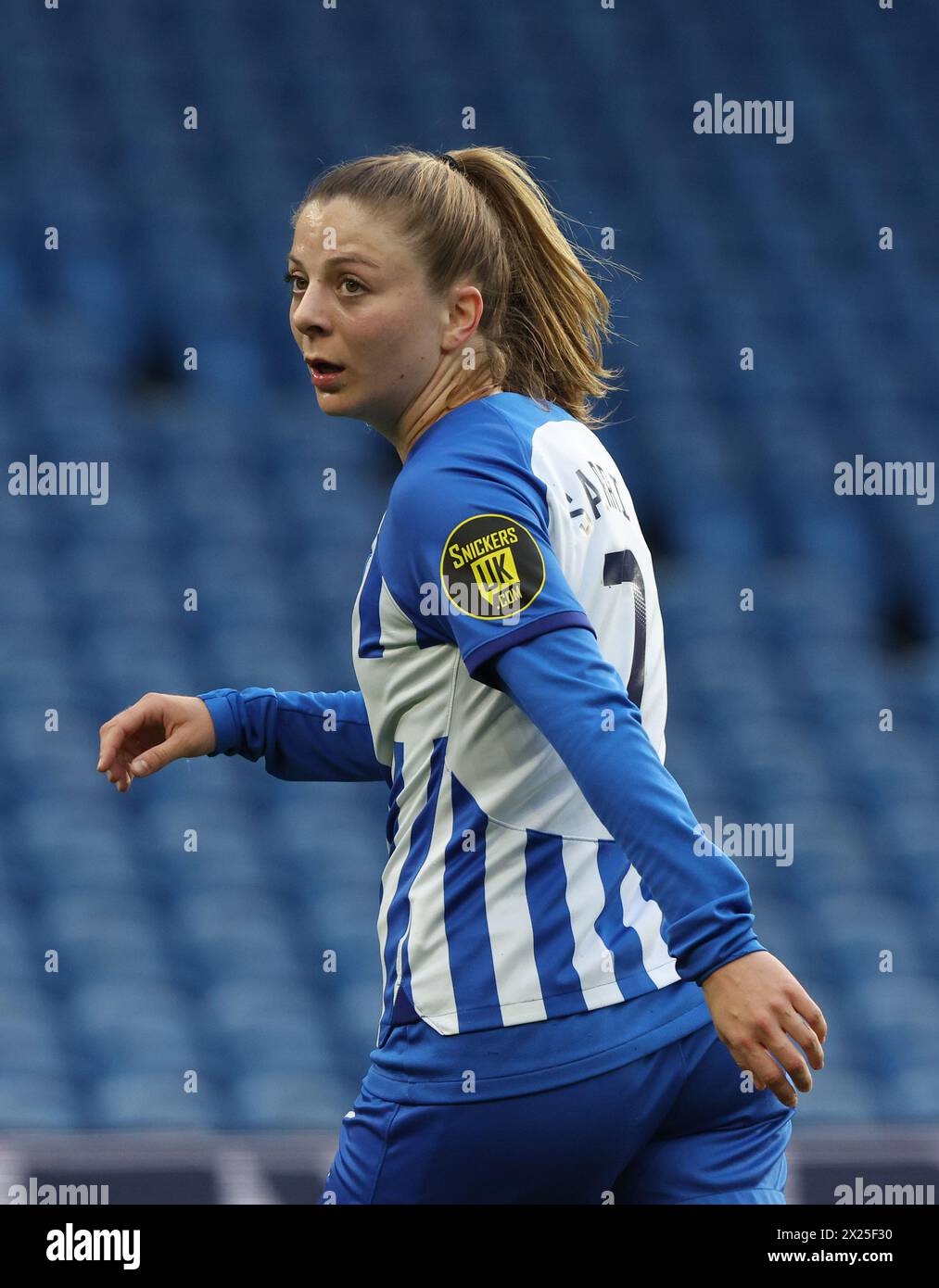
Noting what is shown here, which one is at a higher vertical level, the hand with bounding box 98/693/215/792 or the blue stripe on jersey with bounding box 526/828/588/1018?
the hand with bounding box 98/693/215/792

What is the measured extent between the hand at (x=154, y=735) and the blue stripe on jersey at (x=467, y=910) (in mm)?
256

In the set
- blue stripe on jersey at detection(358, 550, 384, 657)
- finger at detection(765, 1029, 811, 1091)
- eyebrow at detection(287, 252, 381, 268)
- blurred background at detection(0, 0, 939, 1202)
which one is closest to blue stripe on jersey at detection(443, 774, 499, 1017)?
blue stripe on jersey at detection(358, 550, 384, 657)

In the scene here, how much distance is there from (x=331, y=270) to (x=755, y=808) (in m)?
2.33

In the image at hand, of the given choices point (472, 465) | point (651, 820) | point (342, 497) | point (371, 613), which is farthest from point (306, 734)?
point (342, 497)

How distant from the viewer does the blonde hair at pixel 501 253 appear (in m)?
1.08

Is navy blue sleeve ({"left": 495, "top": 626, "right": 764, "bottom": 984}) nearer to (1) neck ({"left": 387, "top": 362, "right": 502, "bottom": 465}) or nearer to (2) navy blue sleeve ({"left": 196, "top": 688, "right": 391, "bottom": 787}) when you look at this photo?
(1) neck ({"left": 387, "top": 362, "right": 502, "bottom": 465})

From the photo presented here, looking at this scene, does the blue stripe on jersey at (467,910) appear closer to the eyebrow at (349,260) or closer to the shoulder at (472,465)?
the shoulder at (472,465)

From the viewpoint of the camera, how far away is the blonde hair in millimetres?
1081

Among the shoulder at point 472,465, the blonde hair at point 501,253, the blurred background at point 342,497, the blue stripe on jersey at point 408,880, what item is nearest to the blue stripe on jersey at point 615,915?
the blue stripe on jersey at point 408,880

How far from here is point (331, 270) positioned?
3.51 feet

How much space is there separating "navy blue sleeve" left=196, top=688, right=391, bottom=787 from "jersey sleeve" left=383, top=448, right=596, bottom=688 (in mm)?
295

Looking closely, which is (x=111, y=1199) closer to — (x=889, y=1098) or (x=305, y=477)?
(x=889, y=1098)

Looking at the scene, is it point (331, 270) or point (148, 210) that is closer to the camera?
point (331, 270)
